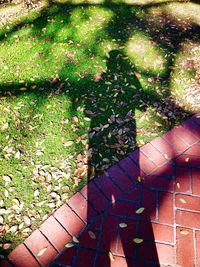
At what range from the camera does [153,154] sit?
3.34 m

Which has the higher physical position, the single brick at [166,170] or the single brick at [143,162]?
the single brick at [143,162]

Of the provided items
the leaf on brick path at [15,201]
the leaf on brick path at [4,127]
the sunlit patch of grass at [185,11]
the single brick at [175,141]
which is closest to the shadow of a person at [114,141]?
the single brick at [175,141]

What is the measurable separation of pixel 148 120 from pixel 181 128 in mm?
493

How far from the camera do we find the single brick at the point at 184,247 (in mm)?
2506

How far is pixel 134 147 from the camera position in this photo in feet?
11.2

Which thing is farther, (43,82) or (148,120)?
(43,82)

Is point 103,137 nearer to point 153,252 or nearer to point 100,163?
point 100,163

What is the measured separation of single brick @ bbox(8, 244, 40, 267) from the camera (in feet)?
8.30

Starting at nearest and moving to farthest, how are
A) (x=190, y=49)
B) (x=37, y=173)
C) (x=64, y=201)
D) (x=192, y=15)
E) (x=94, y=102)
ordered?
1. (x=64, y=201)
2. (x=37, y=173)
3. (x=94, y=102)
4. (x=190, y=49)
5. (x=192, y=15)

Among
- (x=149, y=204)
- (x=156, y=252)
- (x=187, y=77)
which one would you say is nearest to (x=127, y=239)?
(x=156, y=252)

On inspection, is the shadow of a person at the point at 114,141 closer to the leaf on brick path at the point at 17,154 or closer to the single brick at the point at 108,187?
the single brick at the point at 108,187

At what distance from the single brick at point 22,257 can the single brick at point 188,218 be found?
160cm

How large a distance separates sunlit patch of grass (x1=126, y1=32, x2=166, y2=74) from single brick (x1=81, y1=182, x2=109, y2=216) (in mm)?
2516

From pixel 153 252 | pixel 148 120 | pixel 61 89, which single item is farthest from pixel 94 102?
pixel 153 252
